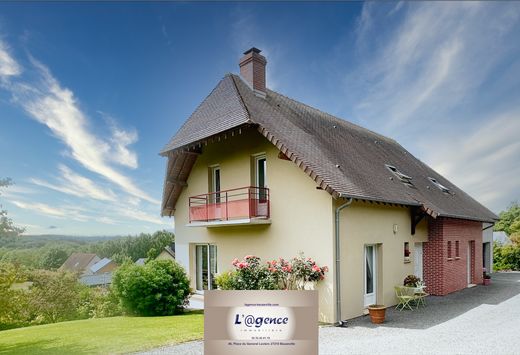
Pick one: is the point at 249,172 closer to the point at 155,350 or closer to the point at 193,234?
the point at 193,234

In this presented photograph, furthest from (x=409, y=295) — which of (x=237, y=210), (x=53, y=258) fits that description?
(x=53, y=258)

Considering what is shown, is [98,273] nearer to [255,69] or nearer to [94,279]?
[94,279]

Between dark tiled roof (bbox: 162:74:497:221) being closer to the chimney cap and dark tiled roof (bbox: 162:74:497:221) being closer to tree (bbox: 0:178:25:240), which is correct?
the chimney cap

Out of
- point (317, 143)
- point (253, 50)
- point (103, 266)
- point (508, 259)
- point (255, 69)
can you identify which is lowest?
point (508, 259)

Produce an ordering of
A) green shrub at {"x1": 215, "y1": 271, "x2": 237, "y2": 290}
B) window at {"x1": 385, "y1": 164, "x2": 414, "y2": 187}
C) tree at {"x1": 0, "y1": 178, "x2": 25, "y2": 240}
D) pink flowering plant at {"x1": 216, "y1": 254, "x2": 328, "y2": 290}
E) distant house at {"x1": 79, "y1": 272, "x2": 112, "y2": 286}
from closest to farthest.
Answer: tree at {"x1": 0, "y1": 178, "x2": 25, "y2": 240} → pink flowering plant at {"x1": 216, "y1": 254, "x2": 328, "y2": 290} → green shrub at {"x1": 215, "y1": 271, "x2": 237, "y2": 290} → distant house at {"x1": 79, "y1": 272, "x2": 112, "y2": 286} → window at {"x1": 385, "y1": 164, "x2": 414, "y2": 187}

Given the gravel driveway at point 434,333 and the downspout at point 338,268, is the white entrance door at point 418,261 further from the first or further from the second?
the downspout at point 338,268

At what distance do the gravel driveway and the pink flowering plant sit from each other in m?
1.44

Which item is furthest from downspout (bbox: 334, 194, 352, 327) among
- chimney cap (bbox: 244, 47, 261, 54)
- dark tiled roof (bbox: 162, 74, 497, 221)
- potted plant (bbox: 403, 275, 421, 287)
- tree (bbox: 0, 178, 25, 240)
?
tree (bbox: 0, 178, 25, 240)

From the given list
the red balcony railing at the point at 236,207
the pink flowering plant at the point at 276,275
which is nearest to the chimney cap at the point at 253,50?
the red balcony railing at the point at 236,207

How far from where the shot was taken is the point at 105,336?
862cm

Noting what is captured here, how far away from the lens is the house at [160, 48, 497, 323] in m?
10.4

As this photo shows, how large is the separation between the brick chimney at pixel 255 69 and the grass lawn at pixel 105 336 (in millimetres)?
8904

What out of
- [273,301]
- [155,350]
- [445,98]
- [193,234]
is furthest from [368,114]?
[273,301]

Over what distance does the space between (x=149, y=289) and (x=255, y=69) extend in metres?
9.10
